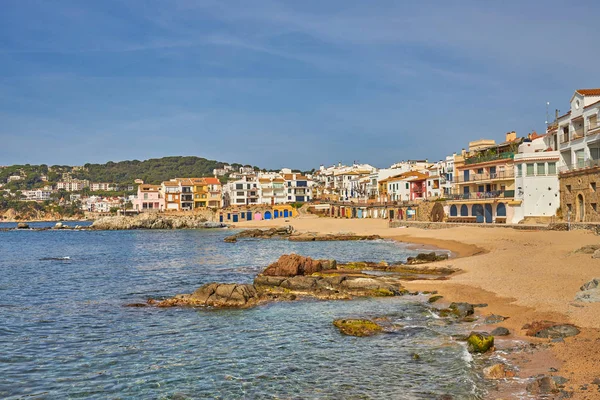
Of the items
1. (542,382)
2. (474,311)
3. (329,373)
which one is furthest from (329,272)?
(542,382)

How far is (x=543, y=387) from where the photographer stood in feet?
34.4

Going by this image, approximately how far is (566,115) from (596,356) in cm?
4524

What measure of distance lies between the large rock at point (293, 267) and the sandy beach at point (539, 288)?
6504 mm

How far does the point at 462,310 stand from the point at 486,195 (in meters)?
46.0

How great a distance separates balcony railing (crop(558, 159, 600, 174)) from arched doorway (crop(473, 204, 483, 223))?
11758 millimetres

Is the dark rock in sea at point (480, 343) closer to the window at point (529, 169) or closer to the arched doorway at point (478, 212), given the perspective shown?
the window at point (529, 169)

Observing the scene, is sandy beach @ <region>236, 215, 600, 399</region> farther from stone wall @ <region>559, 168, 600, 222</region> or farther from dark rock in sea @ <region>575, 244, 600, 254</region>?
stone wall @ <region>559, 168, 600, 222</region>

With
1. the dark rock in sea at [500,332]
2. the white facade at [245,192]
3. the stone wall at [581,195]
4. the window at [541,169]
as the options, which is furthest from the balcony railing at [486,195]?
the white facade at [245,192]

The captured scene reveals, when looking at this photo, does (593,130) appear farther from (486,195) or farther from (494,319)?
(494,319)

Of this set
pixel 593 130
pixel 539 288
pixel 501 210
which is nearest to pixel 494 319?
pixel 539 288

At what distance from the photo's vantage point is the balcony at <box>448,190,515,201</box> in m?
57.7

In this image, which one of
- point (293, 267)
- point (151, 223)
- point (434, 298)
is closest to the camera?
point (434, 298)

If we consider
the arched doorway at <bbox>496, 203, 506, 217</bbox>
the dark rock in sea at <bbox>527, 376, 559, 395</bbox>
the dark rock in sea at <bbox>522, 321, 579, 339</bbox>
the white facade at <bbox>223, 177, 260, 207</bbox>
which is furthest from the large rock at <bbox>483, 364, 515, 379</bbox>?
the white facade at <bbox>223, 177, 260, 207</bbox>

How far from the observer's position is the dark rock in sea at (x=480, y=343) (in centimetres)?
1352
